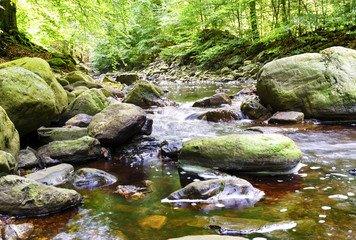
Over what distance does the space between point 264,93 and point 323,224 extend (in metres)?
5.84

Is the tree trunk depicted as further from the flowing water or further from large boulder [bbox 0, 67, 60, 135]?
the flowing water

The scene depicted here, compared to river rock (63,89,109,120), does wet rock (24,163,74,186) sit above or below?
below

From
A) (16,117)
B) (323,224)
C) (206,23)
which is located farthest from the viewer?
(206,23)

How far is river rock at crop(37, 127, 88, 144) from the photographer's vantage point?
18.7ft

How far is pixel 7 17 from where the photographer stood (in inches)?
487

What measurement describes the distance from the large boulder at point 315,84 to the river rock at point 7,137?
6.19 metres

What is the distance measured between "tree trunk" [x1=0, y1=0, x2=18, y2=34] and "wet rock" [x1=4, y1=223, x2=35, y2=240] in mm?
12342

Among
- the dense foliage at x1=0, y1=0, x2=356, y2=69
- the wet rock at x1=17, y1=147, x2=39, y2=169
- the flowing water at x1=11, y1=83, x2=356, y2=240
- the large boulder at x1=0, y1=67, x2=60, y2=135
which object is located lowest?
the flowing water at x1=11, y1=83, x2=356, y2=240

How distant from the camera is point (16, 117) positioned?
4.72 meters

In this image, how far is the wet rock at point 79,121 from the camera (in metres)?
6.66

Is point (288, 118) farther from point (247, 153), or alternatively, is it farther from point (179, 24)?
point (179, 24)

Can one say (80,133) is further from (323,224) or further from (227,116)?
(323,224)

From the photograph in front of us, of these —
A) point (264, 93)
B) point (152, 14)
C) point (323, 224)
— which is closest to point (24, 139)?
point (323, 224)

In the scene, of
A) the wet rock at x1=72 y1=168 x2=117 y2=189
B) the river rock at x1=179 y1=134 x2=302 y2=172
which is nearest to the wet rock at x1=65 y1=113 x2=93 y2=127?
the wet rock at x1=72 y1=168 x2=117 y2=189
